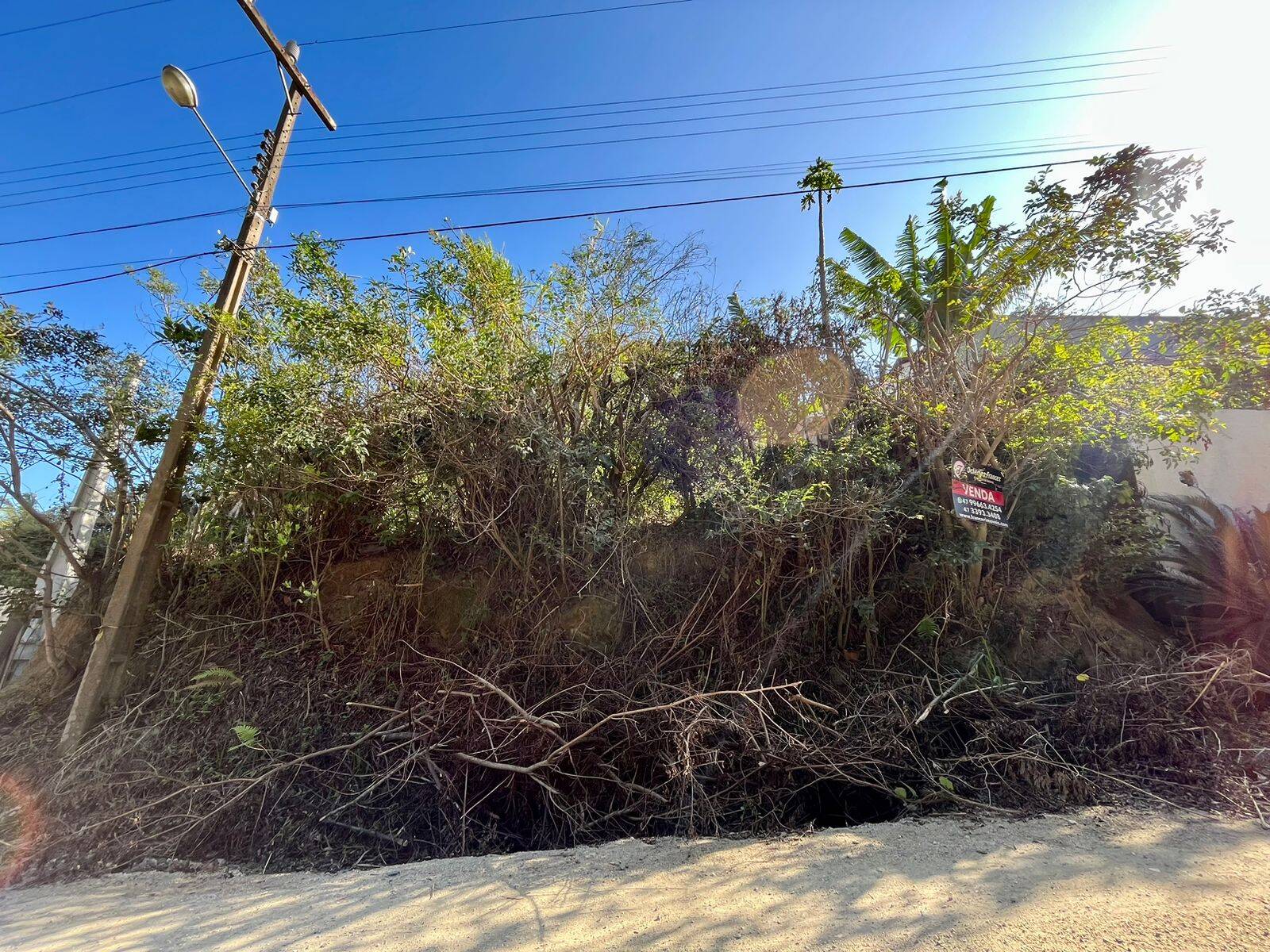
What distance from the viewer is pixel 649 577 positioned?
18.2 ft

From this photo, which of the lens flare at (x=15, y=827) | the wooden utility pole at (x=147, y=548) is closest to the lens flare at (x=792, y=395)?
the wooden utility pole at (x=147, y=548)

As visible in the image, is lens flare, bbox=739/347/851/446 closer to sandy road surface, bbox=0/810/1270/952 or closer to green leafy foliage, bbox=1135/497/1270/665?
sandy road surface, bbox=0/810/1270/952

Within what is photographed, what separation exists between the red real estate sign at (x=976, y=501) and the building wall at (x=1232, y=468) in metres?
5.01

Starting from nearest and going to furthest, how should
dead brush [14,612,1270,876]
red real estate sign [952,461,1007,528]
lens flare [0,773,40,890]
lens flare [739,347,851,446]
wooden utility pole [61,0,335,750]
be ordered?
1. lens flare [0,773,40,890]
2. dead brush [14,612,1270,876]
3. red real estate sign [952,461,1007,528]
4. wooden utility pole [61,0,335,750]
5. lens flare [739,347,851,446]

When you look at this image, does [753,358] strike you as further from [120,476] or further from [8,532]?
[8,532]

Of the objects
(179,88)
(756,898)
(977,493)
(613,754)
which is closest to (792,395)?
(977,493)

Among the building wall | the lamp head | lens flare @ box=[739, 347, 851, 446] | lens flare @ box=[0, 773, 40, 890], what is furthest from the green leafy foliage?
the lamp head

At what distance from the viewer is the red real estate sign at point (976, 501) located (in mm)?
4664

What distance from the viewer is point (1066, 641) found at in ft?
18.0

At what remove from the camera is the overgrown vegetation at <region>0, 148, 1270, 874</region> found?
4.09m

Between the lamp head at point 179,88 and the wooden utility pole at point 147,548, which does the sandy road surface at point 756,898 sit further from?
the lamp head at point 179,88

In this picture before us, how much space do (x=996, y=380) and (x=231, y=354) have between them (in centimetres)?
786

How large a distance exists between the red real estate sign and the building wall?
5012mm

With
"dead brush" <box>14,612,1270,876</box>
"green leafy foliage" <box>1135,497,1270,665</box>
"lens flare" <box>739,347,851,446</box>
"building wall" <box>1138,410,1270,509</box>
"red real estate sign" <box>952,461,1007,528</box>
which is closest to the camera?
"dead brush" <box>14,612,1270,876</box>
